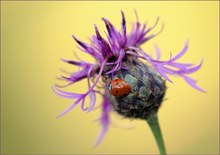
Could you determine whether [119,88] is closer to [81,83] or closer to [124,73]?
[124,73]

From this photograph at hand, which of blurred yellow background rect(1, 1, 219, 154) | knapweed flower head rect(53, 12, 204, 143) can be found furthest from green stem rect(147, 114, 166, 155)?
blurred yellow background rect(1, 1, 219, 154)

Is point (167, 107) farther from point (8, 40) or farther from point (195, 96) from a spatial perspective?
point (8, 40)

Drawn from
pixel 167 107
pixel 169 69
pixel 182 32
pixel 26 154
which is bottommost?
A: pixel 26 154

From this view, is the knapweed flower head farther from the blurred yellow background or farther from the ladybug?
the blurred yellow background

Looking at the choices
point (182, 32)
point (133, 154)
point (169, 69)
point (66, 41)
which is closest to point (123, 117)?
point (169, 69)

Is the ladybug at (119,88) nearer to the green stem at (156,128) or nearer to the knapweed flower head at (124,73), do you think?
the knapweed flower head at (124,73)

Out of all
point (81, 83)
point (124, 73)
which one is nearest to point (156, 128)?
point (124, 73)

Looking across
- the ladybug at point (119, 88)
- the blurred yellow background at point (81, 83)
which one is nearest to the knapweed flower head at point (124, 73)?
the ladybug at point (119, 88)

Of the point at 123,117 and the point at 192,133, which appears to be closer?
the point at 123,117
